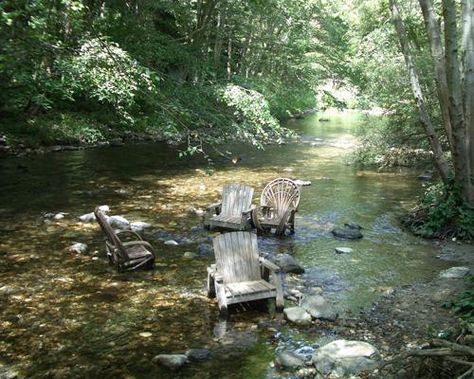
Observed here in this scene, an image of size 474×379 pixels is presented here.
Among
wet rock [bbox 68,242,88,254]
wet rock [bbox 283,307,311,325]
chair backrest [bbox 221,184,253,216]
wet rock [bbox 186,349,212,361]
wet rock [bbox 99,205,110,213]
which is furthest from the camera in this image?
wet rock [bbox 99,205,110,213]

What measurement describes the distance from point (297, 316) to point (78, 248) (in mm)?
4531

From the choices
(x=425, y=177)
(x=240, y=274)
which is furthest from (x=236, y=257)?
(x=425, y=177)

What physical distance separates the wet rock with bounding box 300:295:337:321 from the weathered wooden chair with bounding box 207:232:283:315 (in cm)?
38

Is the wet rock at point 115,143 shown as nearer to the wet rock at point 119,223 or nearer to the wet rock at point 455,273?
the wet rock at point 119,223

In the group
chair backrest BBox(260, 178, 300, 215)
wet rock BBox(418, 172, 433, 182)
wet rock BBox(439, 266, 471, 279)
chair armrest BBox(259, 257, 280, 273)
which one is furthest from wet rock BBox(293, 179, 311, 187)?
chair armrest BBox(259, 257, 280, 273)

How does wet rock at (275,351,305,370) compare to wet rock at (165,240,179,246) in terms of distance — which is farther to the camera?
wet rock at (165,240,179,246)

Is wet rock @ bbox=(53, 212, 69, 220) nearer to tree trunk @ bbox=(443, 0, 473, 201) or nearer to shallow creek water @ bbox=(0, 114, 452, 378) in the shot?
shallow creek water @ bbox=(0, 114, 452, 378)

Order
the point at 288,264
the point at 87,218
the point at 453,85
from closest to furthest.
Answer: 1. the point at 288,264
2. the point at 453,85
3. the point at 87,218

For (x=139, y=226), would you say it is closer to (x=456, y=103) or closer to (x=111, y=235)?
(x=111, y=235)

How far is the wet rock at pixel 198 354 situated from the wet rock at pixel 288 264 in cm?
298

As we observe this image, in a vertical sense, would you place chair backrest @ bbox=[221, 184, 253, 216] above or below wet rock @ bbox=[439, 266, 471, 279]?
above

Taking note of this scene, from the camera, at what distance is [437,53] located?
9922 mm

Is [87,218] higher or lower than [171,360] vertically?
higher

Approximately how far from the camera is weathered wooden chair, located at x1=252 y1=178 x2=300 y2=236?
10.4 meters
